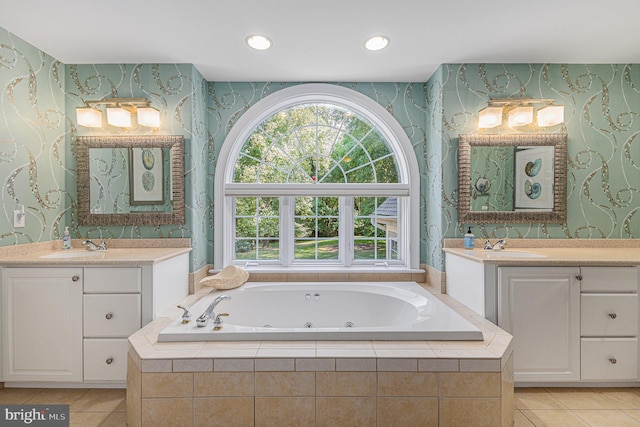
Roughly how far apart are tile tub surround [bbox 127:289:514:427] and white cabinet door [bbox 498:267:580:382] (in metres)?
0.65

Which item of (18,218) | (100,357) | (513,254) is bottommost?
(100,357)

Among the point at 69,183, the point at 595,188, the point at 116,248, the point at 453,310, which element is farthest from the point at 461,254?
the point at 69,183

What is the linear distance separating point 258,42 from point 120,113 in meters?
1.17

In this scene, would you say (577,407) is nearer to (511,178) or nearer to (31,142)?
(511,178)

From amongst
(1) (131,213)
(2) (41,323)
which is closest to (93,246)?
(1) (131,213)

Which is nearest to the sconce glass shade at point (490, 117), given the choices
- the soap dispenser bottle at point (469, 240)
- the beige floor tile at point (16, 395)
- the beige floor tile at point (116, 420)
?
the soap dispenser bottle at point (469, 240)

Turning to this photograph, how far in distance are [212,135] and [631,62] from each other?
3359 millimetres

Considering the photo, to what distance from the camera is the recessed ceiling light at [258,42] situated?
2.26 meters

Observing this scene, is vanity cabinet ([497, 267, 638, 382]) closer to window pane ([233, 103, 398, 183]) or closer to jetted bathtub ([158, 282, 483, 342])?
jetted bathtub ([158, 282, 483, 342])

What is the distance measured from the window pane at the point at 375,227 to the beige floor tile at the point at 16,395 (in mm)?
2402

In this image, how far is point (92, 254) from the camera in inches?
95.0

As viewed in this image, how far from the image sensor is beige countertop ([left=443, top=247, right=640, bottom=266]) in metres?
2.08

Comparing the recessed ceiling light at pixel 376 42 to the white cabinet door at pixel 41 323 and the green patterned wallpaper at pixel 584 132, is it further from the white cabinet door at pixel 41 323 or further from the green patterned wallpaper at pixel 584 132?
the white cabinet door at pixel 41 323

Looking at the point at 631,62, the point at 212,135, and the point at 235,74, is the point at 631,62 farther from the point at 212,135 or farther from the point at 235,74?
the point at 212,135
